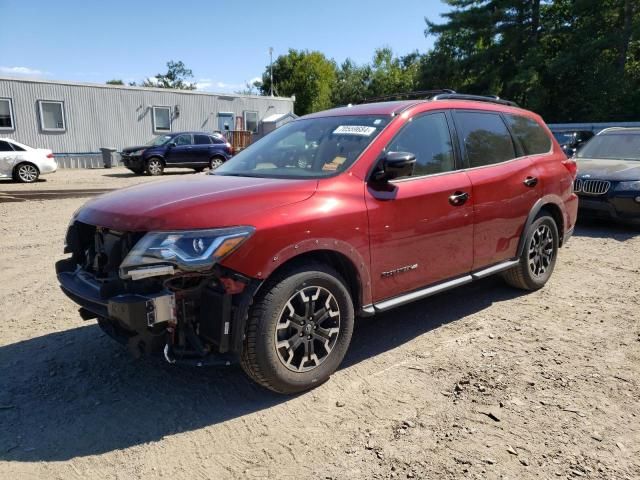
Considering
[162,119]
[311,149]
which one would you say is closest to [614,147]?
[311,149]

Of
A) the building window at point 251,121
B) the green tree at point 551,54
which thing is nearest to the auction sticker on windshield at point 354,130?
the green tree at point 551,54

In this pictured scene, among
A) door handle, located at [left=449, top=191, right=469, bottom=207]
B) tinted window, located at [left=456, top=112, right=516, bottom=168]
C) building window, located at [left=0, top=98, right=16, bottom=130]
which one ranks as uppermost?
building window, located at [left=0, top=98, right=16, bottom=130]

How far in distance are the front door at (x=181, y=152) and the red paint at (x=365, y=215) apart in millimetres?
16741

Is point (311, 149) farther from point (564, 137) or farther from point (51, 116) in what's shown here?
point (51, 116)

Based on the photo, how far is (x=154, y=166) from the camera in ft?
64.7

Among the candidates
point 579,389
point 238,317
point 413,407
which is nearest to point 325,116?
point 238,317

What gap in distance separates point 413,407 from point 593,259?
4.55m

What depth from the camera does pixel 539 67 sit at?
2603cm

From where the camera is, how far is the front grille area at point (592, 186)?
26.0ft

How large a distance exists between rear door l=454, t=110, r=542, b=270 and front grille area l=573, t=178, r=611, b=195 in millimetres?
3829

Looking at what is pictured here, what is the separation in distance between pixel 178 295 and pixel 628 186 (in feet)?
24.7

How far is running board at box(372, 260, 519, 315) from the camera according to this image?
349 cm

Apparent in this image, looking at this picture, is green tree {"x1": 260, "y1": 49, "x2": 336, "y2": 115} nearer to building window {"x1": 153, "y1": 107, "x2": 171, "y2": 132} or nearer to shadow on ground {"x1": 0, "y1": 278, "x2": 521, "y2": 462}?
building window {"x1": 153, "y1": 107, "x2": 171, "y2": 132}

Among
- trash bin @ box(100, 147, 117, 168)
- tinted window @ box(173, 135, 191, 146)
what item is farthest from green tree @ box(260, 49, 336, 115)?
tinted window @ box(173, 135, 191, 146)
